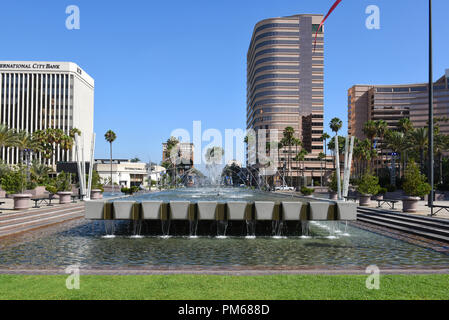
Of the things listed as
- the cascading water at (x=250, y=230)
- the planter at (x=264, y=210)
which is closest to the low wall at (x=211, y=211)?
the planter at (x=264, y=210)

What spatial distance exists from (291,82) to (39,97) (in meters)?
93.4

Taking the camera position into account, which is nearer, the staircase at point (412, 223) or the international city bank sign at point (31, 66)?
the staircase at point (412, 223)

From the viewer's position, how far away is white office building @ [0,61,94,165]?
123 metres

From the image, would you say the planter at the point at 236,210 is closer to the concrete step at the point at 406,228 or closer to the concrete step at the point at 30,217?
the concrete step at the point at 406,228

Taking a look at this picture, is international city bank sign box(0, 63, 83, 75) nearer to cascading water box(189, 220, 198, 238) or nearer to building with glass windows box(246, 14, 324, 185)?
building with glass windows box(246, 14, 324, 185)

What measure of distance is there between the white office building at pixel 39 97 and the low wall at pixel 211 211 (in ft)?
386

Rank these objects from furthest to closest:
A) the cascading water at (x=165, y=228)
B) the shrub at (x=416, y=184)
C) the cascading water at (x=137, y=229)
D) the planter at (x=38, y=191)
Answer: the planter at (x=38, y=191) < the shrub at (x=416, y=184) < the cascading water at (x=165, y=228) < the cascading water at (x=137, y=229)

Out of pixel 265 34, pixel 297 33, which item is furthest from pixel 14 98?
pixel 297 33

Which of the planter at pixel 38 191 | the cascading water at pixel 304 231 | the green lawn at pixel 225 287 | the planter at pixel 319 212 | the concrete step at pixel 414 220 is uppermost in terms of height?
the planter at pixel 319 212

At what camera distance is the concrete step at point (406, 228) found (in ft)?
47.0

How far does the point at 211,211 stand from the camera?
14.8 metres

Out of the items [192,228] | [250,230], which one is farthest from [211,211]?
[250,230]

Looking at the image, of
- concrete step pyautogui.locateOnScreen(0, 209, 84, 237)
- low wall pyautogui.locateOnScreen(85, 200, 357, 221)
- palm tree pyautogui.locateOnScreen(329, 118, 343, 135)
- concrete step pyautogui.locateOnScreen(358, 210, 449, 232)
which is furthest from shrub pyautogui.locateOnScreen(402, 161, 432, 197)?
palm tree pyautogui.locateOnScreen(329, 118, 343, 135)

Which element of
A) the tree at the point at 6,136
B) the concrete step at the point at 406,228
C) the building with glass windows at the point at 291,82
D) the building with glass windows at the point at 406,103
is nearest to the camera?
the concrete step at the point at 406,228
